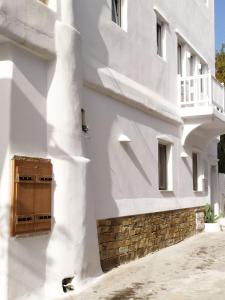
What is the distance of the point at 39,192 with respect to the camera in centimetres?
718

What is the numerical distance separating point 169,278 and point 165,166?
488 centimetres

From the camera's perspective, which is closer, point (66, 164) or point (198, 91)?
point (66, 164)

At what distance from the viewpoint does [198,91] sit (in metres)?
14.0

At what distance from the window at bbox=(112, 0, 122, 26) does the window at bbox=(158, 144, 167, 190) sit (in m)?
3.75

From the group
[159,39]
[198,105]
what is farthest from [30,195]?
[198,105]

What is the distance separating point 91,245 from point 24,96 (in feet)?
8.88

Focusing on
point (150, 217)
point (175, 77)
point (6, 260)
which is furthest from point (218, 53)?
point (6, 260)

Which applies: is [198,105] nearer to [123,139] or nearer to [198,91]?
[198,91]

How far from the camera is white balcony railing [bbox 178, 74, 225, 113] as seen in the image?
13.8 meters

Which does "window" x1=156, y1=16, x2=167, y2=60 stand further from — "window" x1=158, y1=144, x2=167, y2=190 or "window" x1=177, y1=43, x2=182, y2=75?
"window" x1=158, y1=144, x2=167, y2=190

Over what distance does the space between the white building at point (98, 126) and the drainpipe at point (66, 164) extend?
0.02 meters

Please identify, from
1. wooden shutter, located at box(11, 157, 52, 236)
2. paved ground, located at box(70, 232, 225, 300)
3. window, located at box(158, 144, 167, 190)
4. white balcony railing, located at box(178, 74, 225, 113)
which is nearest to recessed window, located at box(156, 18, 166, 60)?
white balcony railing, located at box(178, 74, 225, 113)

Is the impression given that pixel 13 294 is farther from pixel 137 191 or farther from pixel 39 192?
pixel 137 191

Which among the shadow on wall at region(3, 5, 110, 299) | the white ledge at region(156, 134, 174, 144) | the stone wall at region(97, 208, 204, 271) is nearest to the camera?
the shadow on wall at region(3, 5, 110, 299)
